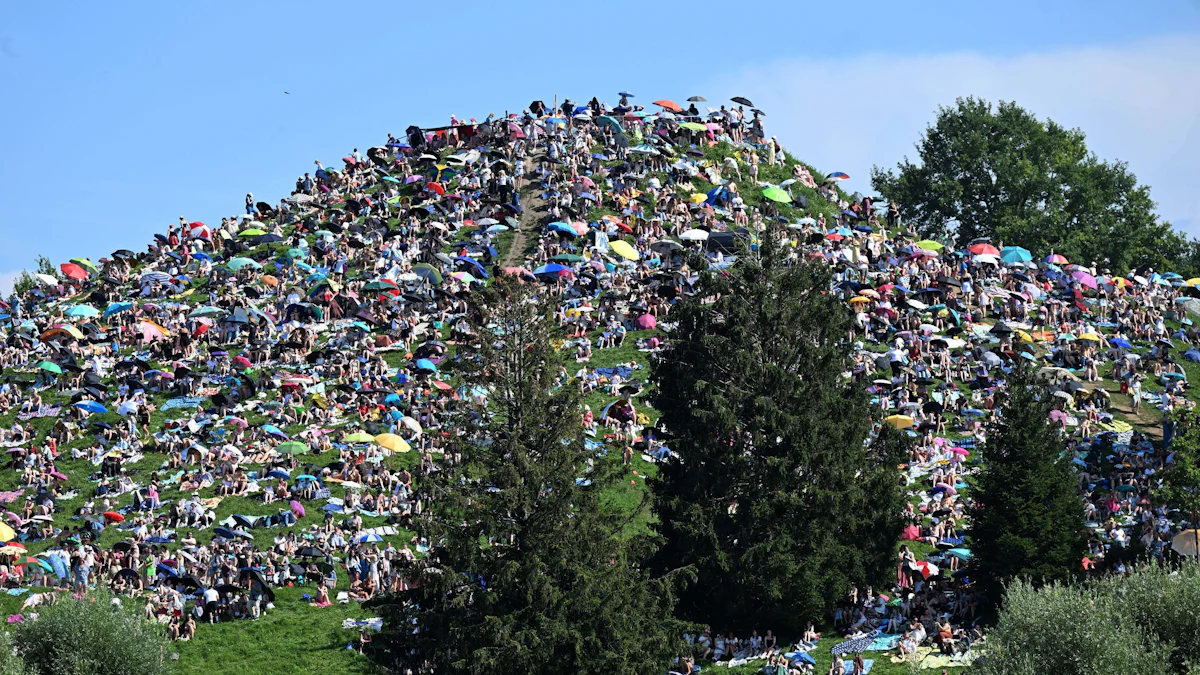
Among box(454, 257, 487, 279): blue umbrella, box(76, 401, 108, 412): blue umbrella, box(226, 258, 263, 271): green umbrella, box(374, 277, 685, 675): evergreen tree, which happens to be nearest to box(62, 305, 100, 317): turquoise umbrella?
box(226, 258, 263, 271): green umbrella

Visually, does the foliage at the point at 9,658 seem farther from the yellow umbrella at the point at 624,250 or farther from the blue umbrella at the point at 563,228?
the blue umbrella at the point at 563,228

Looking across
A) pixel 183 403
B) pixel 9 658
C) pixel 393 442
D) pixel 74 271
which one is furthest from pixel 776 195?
pixel 9 658

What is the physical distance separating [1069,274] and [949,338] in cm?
1335

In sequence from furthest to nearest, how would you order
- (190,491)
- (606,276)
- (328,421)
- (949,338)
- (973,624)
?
(606,276), (949,338), (328,421), (190,491), (973,624)

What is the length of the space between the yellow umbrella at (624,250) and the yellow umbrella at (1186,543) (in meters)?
34.5

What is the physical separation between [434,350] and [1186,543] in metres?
32.6

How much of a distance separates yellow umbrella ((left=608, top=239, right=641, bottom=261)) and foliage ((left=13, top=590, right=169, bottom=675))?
38585 millimetres

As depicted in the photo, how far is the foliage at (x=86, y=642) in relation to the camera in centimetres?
3878

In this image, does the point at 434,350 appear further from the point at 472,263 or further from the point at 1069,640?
the point at 1069,640

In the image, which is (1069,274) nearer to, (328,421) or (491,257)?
(491,257)

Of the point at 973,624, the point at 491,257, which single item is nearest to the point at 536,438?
the point at 973,624

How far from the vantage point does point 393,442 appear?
55.9 meters

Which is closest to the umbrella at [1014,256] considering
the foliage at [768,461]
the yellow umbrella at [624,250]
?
the yellow umbrella at [624,250]

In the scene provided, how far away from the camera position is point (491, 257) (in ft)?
255
